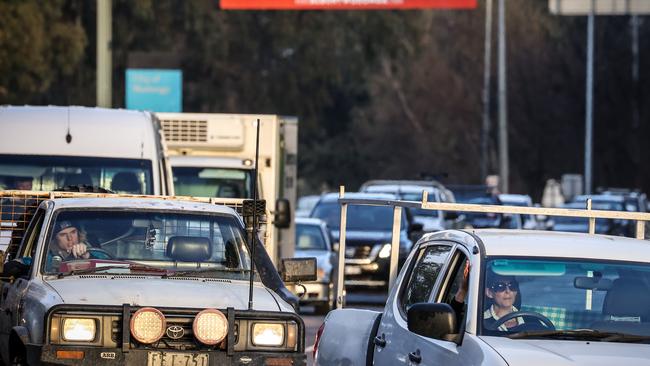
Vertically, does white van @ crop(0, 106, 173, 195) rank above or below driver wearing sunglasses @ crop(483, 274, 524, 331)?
above

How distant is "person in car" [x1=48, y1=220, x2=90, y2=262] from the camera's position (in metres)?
10.5

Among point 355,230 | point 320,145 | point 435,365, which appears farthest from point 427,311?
point 320,145

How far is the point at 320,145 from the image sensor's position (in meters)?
80.7

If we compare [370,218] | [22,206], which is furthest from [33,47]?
[22,206]

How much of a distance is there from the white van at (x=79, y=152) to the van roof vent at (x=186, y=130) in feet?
19.2

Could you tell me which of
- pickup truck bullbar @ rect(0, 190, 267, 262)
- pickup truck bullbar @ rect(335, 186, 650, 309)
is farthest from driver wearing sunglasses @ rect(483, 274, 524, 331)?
pickup truck bullbar @ rect(0, 190, 267, 262)

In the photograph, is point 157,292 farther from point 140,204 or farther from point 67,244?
point 140,204

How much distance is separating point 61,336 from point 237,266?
1.74 m

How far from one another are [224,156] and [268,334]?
1353 cm

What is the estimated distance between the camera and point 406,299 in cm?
938

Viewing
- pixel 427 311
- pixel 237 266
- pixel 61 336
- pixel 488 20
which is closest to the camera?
pixel 427 311

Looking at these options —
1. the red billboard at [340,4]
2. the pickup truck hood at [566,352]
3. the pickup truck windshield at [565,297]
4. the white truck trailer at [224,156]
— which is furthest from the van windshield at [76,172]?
the red billboard at [340,4]

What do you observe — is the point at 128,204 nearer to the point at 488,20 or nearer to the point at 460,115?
the point at 488,20

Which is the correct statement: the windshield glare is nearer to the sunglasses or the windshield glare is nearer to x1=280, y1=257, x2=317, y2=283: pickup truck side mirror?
x1=280, y1=257, x2=317, y2=283: pickup truck side mirror
